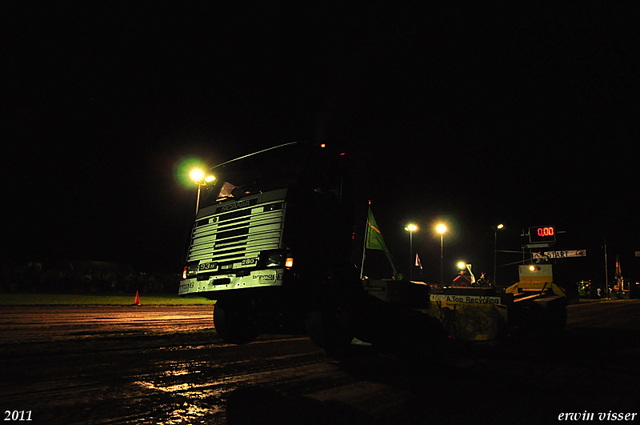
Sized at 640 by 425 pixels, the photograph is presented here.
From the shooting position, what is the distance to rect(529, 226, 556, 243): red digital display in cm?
3734

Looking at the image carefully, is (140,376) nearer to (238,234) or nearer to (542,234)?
(238,234)

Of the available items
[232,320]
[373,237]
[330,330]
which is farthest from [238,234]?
[373,237]

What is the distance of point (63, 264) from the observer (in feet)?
136

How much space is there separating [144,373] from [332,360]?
2.89m

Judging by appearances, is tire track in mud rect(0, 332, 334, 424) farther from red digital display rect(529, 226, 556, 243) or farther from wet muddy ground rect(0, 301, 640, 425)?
red digital display rect(529, 226, 556, 243)

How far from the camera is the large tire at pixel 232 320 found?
7.52 m

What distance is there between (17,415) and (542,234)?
41.7m

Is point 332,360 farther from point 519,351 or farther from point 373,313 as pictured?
point 519,351

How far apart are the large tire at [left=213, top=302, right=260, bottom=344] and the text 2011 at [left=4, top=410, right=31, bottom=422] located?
148 inches

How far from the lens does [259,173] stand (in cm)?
741

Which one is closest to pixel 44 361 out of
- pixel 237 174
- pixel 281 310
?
pixel 281 310

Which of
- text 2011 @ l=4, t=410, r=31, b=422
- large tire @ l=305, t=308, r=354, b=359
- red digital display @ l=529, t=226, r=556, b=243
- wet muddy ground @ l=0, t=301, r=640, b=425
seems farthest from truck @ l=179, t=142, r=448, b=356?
red digital display @ l=529, t=226, r=556, b=243

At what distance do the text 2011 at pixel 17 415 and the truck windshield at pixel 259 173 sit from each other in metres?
4.23

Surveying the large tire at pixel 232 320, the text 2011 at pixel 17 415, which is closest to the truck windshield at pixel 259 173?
the large tire at pixel 232 320
